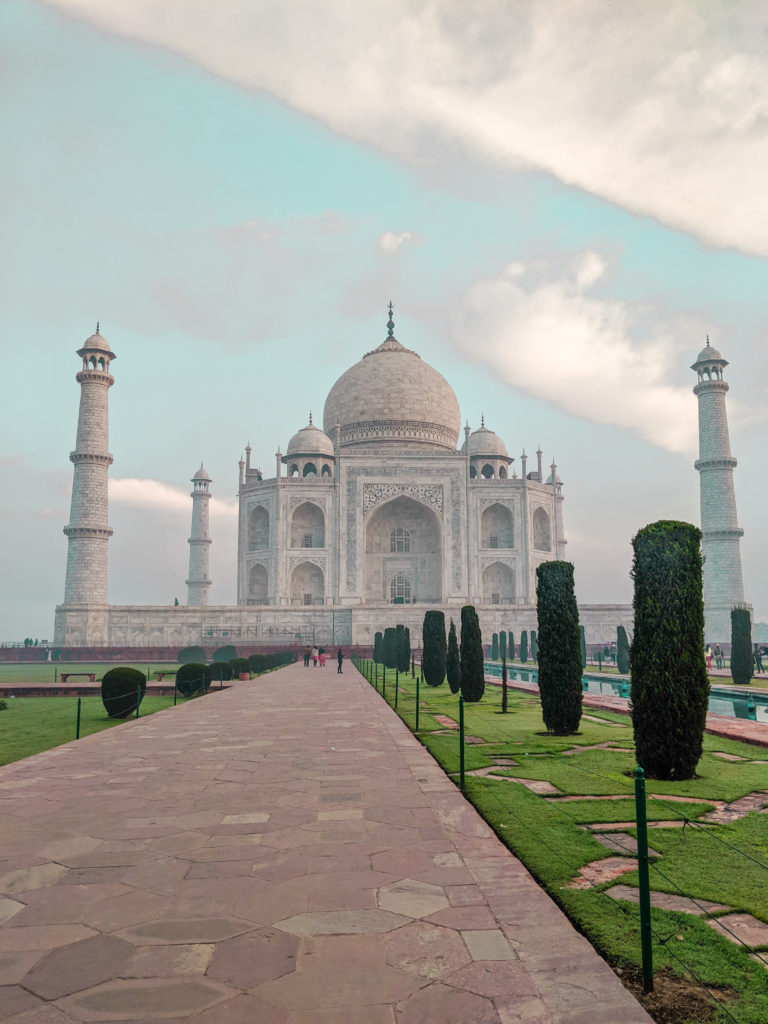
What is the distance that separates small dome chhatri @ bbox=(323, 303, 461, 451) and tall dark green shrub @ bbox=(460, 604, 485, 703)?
29.3m

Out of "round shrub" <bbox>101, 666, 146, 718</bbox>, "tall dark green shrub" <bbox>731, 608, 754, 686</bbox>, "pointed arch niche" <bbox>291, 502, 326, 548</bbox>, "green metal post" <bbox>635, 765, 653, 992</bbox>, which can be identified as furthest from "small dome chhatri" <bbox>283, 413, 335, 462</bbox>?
"green metal post" <bbox>635, 765, 653, 992</bbox>

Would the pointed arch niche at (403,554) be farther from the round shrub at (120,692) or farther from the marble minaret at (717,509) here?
the round shrub at (120,692)

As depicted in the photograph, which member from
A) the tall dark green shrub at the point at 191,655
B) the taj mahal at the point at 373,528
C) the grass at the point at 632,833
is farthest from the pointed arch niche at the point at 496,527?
the grass at the point at 632,833

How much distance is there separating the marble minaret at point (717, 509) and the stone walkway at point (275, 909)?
34.1m

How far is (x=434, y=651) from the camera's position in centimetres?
1930

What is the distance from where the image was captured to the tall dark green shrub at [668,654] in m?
6.73

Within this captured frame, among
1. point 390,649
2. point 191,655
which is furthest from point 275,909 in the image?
point 191,655

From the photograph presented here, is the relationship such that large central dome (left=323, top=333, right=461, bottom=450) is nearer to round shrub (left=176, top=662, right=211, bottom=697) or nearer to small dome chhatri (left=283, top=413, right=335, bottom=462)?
small dome chhatri (left=283, top=413, right=335, bottom=462)

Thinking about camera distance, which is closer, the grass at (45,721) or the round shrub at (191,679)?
the grass at (45,721)

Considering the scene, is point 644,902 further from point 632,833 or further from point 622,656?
point 622,656

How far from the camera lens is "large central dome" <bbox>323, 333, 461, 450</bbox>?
44062 mm

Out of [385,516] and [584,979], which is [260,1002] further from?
[385,516]

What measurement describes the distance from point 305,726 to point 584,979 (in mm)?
7408

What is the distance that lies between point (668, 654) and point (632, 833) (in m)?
2.69
